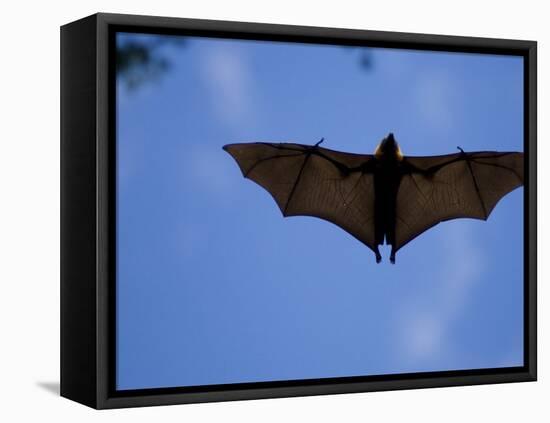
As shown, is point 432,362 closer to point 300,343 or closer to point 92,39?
point 300,343

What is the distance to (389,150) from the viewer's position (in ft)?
27.6

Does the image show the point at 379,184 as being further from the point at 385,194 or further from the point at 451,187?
the point at 451,187

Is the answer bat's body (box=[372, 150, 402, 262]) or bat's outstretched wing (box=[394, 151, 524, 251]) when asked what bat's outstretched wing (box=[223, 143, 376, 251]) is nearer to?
bat's body (box=[372, 150, 402, 262])

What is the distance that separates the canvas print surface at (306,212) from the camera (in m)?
7.72

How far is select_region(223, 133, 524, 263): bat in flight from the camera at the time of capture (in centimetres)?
813

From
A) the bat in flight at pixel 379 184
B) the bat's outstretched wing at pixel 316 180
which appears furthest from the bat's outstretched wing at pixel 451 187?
the bat's outstretched wing at pixel 316 180

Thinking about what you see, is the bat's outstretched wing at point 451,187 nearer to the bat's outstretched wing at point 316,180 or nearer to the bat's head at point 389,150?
the bat's head at point 389,150

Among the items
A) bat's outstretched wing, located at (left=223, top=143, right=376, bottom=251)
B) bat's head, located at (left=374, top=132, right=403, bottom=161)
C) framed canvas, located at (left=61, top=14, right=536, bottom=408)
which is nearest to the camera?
framed canvas, located at (left=61, top=14, right=536, bottom=408)

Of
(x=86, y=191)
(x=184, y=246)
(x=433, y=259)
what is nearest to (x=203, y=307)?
(x=184, y=246)

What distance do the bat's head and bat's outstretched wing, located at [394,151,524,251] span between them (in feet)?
0.24

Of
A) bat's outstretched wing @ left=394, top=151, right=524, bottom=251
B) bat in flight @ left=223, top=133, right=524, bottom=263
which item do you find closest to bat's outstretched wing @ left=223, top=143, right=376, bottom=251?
bat in flight @ left=223, top=133, right=524, bottom=263

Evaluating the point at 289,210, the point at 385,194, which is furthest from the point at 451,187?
the point at 289,210

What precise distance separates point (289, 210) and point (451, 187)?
1.10 m

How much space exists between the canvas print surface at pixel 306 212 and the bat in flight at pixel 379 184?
12 mm
